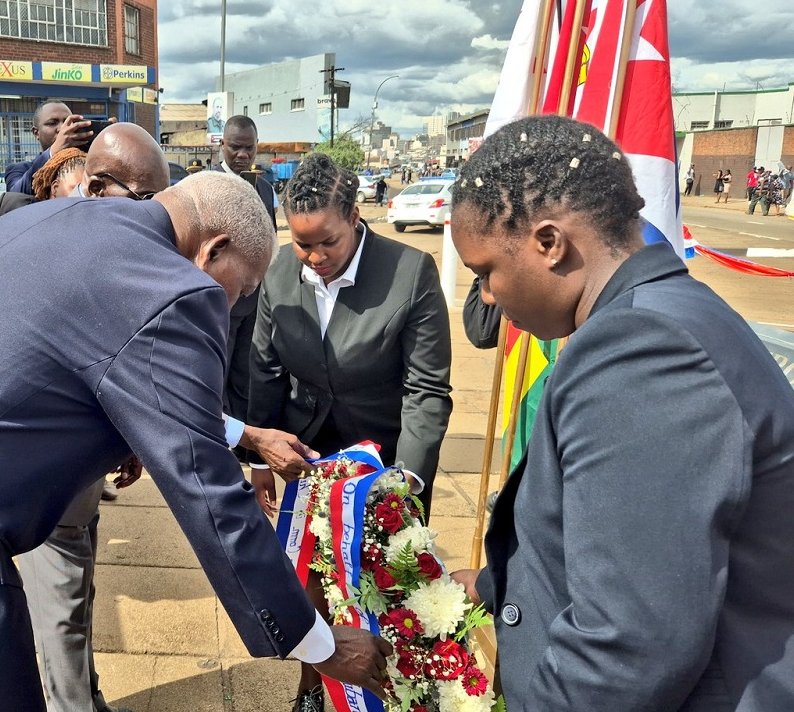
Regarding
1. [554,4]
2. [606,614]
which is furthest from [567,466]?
[554,4]

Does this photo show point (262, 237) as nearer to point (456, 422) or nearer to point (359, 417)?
point (359, 417)

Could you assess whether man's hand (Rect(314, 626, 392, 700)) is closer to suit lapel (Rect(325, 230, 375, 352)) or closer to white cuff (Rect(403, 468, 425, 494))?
white cuff (Rect(403, 468, 425, 494))

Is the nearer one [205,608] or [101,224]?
[101,224]

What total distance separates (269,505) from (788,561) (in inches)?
94.7

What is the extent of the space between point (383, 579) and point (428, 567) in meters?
0.13

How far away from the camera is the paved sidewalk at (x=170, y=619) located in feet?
10.5

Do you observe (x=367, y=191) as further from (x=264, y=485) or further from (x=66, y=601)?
(x=66, y=601)

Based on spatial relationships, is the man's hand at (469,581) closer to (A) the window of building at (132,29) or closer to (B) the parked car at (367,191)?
(A) the window of building at (132,29)

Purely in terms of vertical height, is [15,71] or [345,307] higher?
[15,71]

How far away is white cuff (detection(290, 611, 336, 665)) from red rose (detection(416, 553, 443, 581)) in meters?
0.34

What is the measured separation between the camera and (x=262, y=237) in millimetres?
2043

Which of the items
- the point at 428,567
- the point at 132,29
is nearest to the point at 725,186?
the point at 132,29

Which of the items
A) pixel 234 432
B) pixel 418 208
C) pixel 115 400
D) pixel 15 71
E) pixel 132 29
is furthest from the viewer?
pixel 132 29

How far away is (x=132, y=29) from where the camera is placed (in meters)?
33.3
